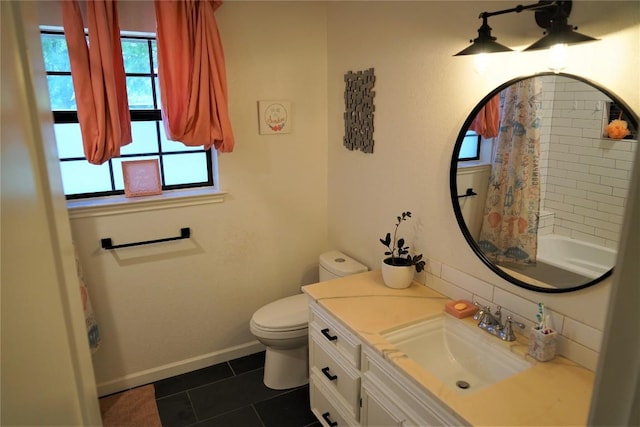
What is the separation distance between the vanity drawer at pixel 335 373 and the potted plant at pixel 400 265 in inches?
17.8

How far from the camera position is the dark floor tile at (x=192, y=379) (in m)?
2.70

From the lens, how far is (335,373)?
205 cm

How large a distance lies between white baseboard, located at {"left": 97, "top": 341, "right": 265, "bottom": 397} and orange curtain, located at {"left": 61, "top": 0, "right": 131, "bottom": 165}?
1362 mm

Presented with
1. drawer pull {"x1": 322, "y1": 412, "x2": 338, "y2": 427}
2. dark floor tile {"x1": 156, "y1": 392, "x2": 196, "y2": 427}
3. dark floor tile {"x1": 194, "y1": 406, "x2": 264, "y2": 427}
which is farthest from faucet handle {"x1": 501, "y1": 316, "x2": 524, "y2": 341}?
dark floor tile {"x1": 156, "y1": 392, "x2": 196, "y2": 427}

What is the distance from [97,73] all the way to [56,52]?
1.02 ft

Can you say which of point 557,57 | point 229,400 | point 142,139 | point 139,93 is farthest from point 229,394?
point 557,57

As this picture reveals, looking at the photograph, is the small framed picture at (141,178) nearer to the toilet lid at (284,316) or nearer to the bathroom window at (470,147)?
the toilet lid at (284,316)

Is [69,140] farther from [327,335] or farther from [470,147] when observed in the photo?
[470,147]

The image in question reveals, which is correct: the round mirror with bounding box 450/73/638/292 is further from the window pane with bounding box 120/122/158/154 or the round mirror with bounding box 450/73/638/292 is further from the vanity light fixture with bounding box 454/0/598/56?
the window pane with bounding box 120/122/158/154

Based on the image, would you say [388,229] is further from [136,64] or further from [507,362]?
[136,64]

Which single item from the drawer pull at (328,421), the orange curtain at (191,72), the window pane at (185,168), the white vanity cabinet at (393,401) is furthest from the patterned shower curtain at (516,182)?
the window pane at (185,168)

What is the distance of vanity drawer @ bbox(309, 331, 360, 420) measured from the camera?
6.25ft

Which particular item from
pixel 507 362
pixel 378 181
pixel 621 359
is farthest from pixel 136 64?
pixel 621 359

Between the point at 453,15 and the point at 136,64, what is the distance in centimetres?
174
